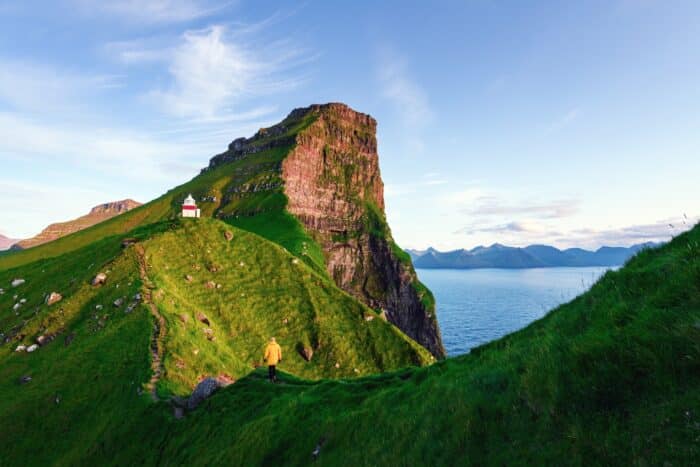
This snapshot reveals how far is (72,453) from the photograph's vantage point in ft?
82.2

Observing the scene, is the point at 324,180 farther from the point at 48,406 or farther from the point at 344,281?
the point at 48,406

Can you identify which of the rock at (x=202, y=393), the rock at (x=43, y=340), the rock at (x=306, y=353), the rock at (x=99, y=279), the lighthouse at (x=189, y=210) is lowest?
the rock at (x=306, y=353)

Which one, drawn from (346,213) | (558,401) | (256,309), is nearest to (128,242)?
(256,309)

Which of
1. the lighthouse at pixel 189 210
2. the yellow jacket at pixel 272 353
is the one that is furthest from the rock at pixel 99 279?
the yellow jacket at pixel 272 353

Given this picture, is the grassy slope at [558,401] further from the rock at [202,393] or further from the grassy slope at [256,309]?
the grassy slope at [256,309]

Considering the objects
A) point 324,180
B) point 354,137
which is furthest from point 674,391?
point 354,137

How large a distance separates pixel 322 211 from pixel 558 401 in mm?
150523

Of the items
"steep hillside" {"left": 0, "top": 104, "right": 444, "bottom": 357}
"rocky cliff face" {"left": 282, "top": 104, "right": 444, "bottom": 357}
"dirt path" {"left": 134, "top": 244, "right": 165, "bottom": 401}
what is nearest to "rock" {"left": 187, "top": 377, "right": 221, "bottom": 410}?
"dirt path" {"left": 134, "top": 244, "right": 165, "bottom": 401}

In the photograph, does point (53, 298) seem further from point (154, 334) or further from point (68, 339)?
point (154, 334)

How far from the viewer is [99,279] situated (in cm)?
4375

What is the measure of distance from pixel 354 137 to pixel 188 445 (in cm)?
18265

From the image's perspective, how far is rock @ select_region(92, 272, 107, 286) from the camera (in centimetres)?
4340

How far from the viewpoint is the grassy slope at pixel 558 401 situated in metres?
6.96

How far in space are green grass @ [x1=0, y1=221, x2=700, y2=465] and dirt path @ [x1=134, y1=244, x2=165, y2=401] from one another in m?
0.98
